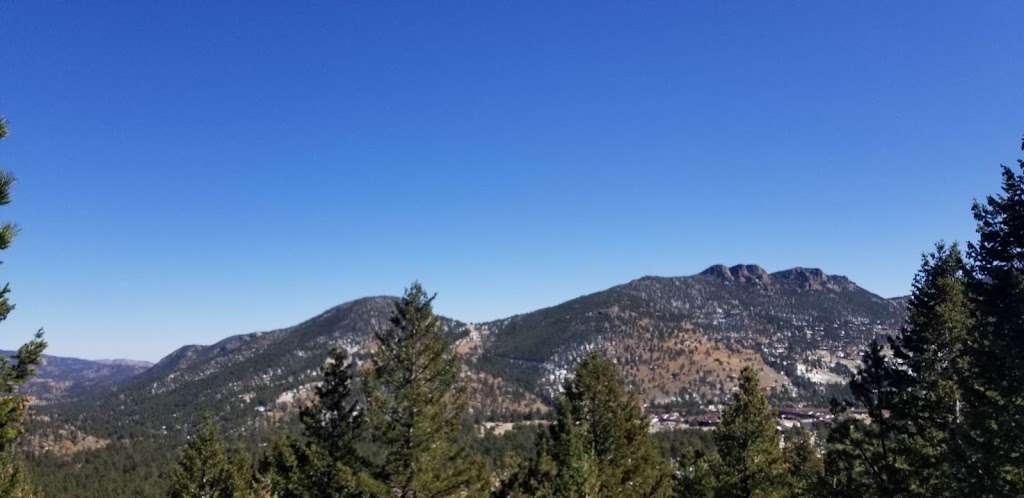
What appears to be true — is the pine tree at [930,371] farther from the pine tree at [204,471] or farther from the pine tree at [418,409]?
the pine tree at [204,471]

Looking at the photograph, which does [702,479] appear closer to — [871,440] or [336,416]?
[871,440]

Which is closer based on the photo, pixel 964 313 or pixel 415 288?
pixel 964 313

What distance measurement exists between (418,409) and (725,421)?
14.3m

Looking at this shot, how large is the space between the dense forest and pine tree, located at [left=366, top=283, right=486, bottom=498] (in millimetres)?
57

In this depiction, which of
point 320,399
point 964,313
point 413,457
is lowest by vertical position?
point 413,457

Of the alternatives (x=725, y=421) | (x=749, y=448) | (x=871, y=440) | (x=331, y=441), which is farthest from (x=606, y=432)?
(x=331, y=441)

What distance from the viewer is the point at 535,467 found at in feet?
122

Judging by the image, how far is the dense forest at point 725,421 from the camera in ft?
53.1

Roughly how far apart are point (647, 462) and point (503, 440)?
152 meters

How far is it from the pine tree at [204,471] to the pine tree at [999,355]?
3262 centimetres

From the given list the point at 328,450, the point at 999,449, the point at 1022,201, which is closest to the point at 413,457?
the point at 328,450

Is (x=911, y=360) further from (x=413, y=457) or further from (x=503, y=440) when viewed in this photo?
(x=503, y=440)

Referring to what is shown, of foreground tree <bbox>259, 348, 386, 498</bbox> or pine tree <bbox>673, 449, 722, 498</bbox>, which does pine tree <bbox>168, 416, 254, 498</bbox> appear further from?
pine tree <bbox>673, 449, 722, 498</bbox>

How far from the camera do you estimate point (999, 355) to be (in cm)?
1641
